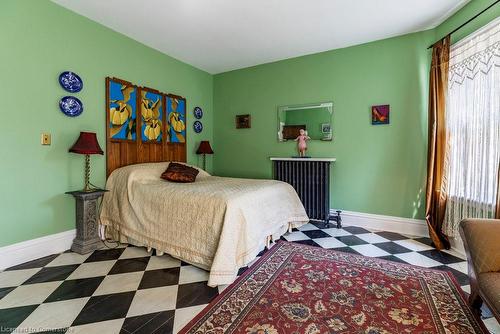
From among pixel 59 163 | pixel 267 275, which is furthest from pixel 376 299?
pixel 59 163

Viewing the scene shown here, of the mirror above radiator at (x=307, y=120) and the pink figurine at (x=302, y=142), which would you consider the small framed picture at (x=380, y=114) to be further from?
the pink figurine at (x=302, y=142)

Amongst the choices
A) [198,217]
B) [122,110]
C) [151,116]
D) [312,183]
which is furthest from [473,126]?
[122,110]

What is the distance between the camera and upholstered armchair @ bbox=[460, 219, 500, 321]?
117 centimetres

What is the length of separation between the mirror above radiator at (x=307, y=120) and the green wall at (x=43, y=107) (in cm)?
241

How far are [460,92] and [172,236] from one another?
3.24m

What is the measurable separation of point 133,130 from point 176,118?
769 mm

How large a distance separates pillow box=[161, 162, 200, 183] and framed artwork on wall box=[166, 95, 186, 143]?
2.46 ft

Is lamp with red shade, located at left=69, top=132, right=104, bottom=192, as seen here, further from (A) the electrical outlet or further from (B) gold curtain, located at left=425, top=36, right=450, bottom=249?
(B) gold curtain, located at left=425, top=36, right=450, bottom=249

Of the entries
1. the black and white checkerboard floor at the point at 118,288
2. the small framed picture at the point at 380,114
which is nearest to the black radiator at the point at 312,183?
the black and white checkerboard floor at the point at 118,288

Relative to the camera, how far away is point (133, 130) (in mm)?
3049

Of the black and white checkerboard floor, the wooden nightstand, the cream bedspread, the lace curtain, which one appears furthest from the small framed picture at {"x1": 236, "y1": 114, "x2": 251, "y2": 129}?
the lace curtain

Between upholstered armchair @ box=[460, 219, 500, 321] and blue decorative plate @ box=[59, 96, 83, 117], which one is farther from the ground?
blue decorative plate @ box=[59, 96, 83, 117]

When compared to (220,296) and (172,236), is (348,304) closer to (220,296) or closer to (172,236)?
(220,296)

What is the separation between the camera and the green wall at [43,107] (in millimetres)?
2053
